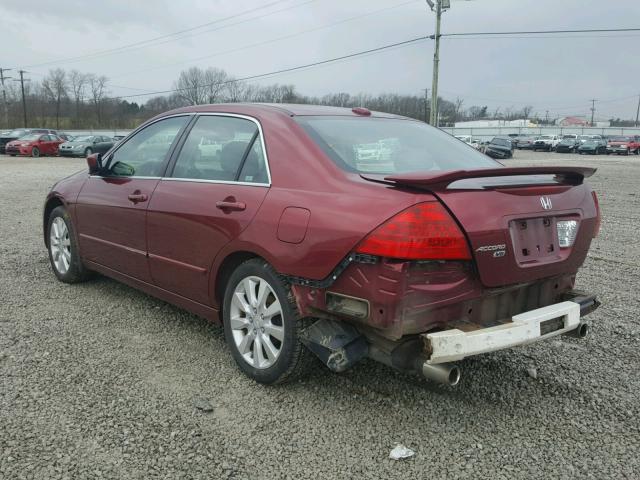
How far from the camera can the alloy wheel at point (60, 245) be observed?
520cm

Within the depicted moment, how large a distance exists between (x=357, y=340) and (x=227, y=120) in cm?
179

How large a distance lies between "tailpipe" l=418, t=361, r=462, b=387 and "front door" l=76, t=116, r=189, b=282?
2301 millimetres

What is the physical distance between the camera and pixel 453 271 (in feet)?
8.65

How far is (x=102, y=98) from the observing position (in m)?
79.6

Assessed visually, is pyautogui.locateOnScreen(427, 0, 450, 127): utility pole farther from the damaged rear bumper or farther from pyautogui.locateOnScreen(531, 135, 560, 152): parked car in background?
pyautogui.locateOnScreen(531, 135, 560, 152): parked car in background

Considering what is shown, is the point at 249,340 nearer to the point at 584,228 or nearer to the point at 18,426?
the point at 18,426

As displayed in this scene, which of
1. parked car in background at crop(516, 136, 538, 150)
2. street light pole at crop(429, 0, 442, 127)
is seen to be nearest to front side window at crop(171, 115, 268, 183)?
street light pole at crop(429, 0, 442, 127)

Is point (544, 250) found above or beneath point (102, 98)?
beneath

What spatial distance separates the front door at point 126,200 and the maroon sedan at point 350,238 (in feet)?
0.09

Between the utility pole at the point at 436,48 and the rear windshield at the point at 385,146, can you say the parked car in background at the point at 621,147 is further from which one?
the rear windshield at the point at 385,146

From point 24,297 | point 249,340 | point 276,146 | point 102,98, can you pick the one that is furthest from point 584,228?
point 102,98

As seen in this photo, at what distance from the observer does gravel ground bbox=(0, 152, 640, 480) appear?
2.55 m

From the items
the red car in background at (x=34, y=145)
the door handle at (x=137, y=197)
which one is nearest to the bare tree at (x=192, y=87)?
the red car in background at (x=34, y=145)

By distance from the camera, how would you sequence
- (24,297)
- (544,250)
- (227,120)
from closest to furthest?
1. (544,250)
2. (227,120)
3. (24,297)
